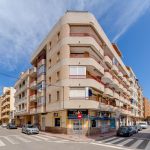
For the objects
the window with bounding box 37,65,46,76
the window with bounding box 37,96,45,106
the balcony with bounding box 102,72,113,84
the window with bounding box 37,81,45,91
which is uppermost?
the window with bounding box 37,65,46,76

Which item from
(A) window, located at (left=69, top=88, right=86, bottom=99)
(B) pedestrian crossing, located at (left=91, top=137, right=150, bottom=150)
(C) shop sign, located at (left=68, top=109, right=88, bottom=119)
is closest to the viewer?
(B) pedestrian crossing, located at (left=91, top=137, right=150, bottom=150)

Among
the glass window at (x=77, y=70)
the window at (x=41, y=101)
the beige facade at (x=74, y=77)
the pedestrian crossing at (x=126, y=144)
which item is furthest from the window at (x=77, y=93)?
the window at (x=41, y=101)

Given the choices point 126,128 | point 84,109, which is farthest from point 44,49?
point 126,128

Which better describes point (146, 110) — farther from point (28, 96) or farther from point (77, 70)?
point (77, 70)

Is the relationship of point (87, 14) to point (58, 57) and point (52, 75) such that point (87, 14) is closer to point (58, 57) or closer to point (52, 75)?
point (58, 57)

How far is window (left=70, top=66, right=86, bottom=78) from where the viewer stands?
3584 cm

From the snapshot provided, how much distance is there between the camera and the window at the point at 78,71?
35844 millimetres

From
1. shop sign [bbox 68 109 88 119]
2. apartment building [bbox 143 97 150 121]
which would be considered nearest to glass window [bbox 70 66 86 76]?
shop sign [bbox 68 109 88 119]

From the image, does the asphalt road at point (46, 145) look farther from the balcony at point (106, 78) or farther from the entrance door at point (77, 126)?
the balcony at point (106, 78)

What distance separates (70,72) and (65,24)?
6924mm

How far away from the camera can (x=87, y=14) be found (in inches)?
1460

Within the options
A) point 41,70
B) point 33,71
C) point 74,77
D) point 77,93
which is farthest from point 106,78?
point 33,71

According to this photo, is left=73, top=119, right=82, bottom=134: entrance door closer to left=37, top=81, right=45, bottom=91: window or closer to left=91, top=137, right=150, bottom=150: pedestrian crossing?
left=91, top=137, right=150, bottom=150: pedestrian crossing

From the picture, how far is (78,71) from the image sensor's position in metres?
35.9
